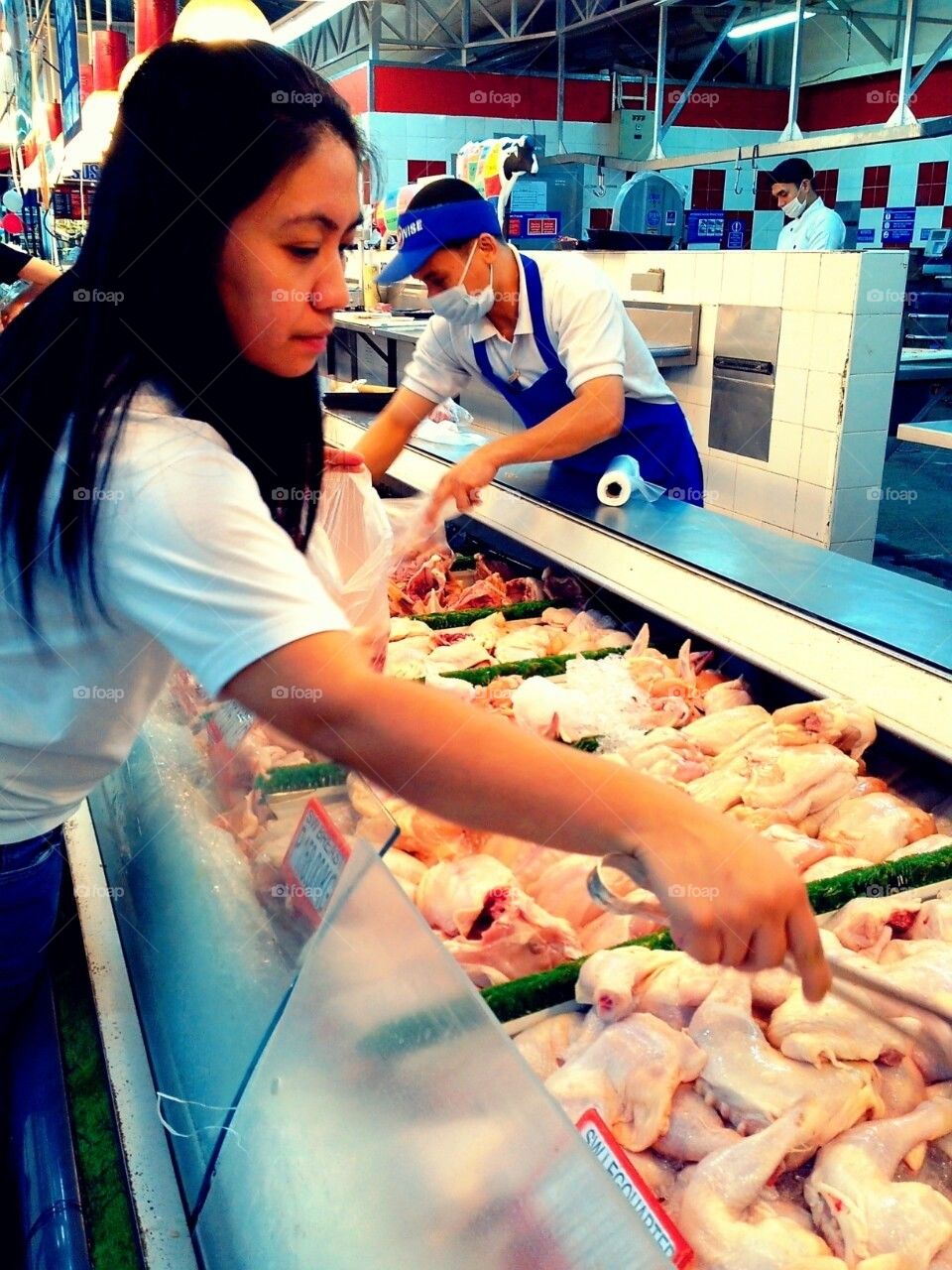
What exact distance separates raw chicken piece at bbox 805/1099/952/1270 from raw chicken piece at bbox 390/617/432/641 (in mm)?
1879

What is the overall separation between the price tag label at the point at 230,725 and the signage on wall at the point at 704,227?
7.51 m

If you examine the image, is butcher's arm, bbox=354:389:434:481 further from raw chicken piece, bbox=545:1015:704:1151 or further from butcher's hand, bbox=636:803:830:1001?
butcher's hand, bbox=636:803:830:1001

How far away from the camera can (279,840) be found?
5.10 feet

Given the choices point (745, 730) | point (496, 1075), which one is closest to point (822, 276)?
point (745, 730)

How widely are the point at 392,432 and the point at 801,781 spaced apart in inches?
90.0

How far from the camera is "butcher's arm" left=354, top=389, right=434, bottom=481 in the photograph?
3891 millimetres

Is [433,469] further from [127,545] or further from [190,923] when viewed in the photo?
[127,545]

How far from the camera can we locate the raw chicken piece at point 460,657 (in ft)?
9.18

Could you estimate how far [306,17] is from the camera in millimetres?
8594

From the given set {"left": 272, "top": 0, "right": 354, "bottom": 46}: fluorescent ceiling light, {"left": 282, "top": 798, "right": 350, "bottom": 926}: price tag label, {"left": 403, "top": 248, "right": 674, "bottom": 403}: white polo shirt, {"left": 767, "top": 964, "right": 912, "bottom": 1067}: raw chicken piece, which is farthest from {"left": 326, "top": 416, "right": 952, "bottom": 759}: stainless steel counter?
{"left": 272, "top": 0, "right": 354, "bottom": 46}: fluorescent ceiling light

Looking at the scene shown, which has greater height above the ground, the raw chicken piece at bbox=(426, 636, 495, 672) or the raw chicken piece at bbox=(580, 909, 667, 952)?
the raw chicken piece at bbox=(426, 636, 495, 672)

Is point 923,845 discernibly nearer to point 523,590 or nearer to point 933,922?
point 933,922

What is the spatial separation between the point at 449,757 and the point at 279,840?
632 mm

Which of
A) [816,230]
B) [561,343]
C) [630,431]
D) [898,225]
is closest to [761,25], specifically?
[898,225]
